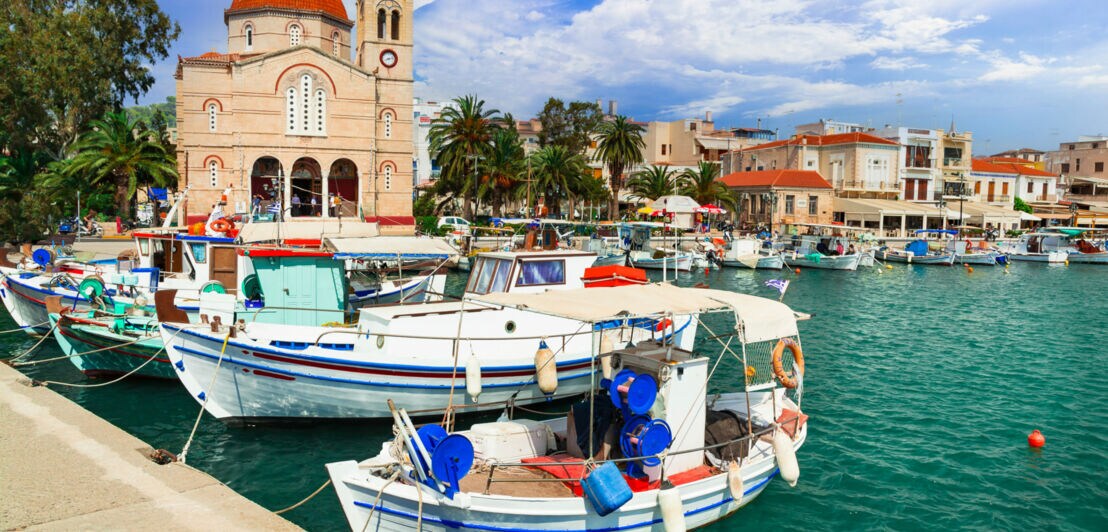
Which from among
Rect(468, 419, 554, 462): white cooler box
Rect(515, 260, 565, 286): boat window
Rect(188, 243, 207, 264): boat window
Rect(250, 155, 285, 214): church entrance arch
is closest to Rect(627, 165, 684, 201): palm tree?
Rect(250, 155, 285, 214): church entrance arch

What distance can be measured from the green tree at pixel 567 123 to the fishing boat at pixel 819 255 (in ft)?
86.0

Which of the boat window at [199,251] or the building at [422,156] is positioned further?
the building at [422,156]

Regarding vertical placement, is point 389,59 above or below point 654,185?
above

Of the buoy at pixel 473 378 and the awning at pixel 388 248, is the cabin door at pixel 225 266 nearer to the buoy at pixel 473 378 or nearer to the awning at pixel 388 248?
the awning at pixel 388 248

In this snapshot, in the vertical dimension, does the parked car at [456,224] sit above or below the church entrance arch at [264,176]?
below

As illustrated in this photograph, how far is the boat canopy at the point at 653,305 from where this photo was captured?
9766 mm

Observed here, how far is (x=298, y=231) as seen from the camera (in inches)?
824

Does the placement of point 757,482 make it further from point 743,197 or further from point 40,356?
point 743,197

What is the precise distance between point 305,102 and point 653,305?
1566 inches

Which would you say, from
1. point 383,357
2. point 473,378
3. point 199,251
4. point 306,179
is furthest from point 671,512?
point 306,179

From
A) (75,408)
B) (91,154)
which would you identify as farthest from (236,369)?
(91,154)

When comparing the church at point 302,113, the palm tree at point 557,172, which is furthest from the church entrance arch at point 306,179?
the palm tree at point 557,172

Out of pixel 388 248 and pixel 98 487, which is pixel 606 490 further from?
pixel 388 248

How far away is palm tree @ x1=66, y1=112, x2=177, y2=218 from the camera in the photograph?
41.2 m
